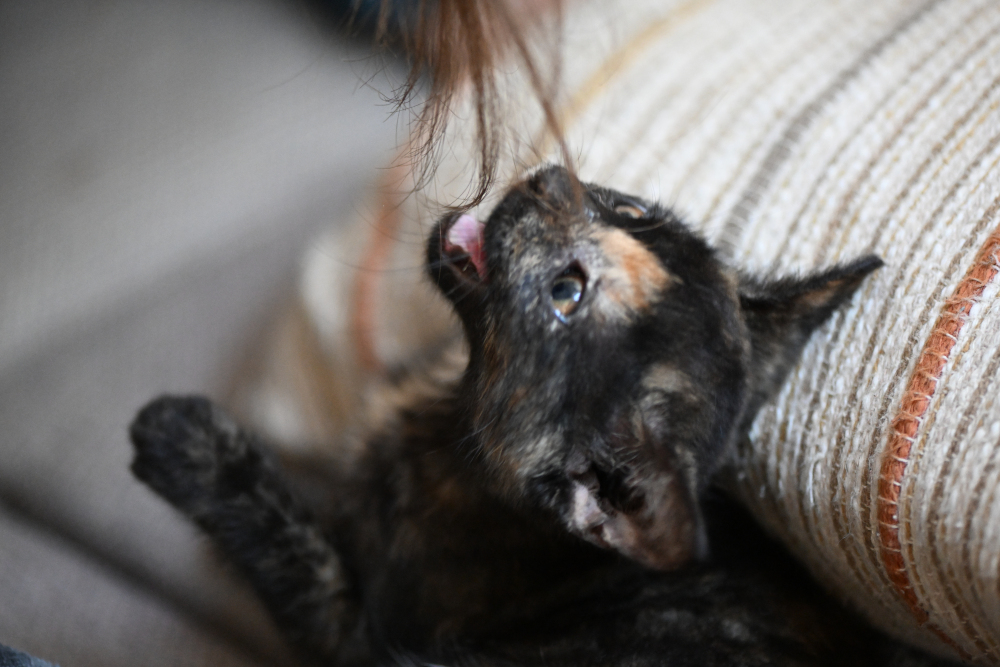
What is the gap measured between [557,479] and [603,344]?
0.51ft

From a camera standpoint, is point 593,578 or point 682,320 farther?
point 593,578

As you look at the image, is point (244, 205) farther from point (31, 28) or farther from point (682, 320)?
point (682, 320)

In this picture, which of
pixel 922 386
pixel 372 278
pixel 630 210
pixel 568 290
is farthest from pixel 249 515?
pixel 922 386

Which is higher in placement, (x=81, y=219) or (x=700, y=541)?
(x=81, y=219)

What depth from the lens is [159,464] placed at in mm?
937

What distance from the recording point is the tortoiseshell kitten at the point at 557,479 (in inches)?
28.6

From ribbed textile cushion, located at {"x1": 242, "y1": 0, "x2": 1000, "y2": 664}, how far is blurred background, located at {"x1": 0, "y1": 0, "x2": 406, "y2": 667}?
1.10 feet

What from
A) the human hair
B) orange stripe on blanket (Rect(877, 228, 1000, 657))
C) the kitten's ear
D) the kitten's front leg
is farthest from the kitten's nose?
the kitten's front leg

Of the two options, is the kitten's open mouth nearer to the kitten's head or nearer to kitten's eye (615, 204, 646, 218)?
the kitten's head

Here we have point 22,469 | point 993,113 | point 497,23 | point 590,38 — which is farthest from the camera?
point 590,38

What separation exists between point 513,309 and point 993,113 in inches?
22.0

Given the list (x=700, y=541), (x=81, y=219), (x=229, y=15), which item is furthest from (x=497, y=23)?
(x=229, y=15)

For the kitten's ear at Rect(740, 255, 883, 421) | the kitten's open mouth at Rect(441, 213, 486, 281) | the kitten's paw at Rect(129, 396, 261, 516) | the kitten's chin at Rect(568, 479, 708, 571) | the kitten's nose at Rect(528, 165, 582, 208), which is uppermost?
the kitten's nose at Rect(528, 165, 582, 208)

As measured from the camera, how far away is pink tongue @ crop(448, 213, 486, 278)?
0.81 m
